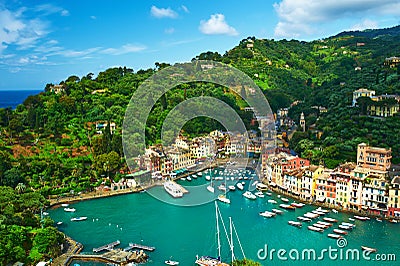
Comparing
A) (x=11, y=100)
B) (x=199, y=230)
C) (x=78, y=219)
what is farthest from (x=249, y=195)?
(x=11, y=100)

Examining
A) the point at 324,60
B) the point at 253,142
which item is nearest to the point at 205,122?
the point at 253,142

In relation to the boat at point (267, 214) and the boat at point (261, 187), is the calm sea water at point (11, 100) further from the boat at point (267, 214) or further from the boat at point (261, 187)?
the boat at point (267, 214)

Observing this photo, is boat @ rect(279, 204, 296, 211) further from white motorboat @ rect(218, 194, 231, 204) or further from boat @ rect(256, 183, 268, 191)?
boat @ rect(256, 183, 268, 191)

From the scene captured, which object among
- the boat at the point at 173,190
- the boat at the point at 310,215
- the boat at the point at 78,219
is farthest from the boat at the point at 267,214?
the boat at the point at 78,219

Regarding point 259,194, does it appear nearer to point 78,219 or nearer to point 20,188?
point 78,219

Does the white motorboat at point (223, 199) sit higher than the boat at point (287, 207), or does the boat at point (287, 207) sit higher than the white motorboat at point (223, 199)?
the white motorboat at point (223, 199)

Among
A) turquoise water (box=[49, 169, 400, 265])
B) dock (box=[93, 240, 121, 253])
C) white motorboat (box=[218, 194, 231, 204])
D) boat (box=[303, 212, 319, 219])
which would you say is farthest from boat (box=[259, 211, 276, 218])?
dock (box=[93, 240, 121, 253])

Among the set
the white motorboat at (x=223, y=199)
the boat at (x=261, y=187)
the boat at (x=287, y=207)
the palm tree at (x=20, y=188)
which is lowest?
the boat at (x=287, y=207)

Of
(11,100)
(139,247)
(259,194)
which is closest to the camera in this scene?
(139,247)

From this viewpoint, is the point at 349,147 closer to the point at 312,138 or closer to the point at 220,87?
the point at 312,138
